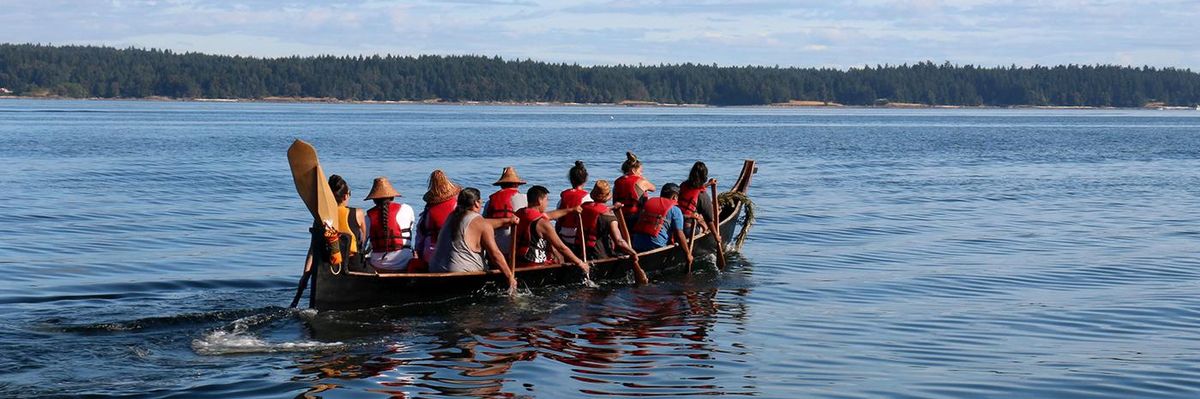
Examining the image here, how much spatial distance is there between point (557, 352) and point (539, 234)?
9.91 feet

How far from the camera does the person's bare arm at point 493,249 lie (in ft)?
46.2

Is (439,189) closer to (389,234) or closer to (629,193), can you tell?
(389,234)

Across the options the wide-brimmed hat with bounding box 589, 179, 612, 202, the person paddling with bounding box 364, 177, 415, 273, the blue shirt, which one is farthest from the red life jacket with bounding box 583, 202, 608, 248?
the person paddling with bounding box 364, 177, 415, 273

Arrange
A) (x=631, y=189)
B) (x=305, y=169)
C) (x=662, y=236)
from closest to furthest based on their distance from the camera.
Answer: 1. (x=305, y=169)
2. (x=662, y=236)
3. (x=631, y=189)

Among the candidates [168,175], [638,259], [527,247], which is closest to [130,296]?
[527,247]

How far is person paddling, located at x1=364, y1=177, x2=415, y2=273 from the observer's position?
14.2 metres

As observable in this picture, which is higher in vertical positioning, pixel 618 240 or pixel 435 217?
pixel 435 217

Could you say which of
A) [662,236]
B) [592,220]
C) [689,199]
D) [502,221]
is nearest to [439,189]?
[502,221]

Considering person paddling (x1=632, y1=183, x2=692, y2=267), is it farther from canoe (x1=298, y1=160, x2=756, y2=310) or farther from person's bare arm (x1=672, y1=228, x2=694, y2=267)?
canoe (x1=298, y1=160, x2=756, y2=310)

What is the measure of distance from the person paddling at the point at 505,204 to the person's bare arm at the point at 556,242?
0.34 m

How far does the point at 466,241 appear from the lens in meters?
14.2

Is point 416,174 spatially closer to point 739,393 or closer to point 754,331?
point 754,331

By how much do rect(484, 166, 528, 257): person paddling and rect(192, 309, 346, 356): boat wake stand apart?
2875 millimetres

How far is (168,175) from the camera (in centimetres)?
3619
